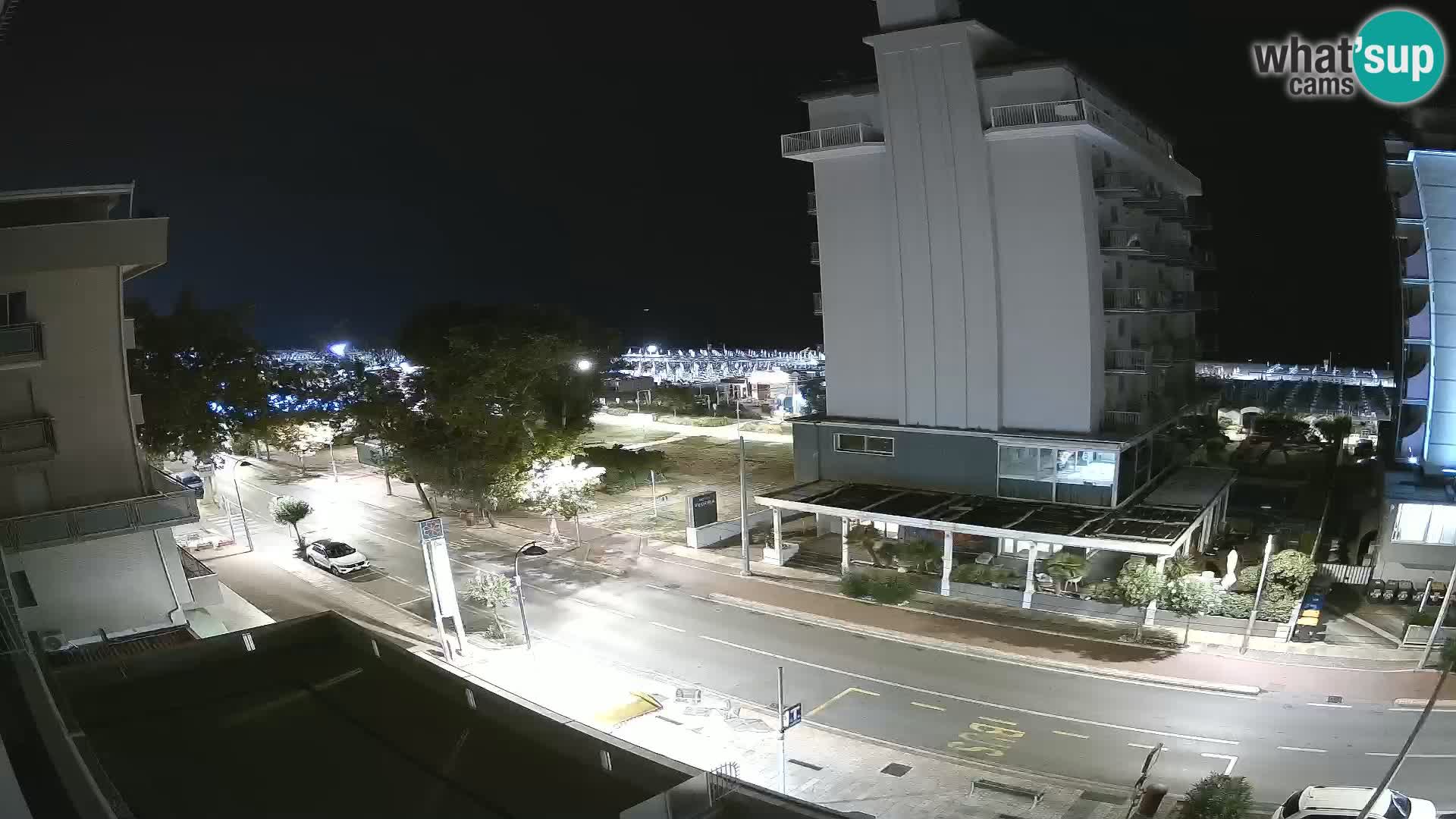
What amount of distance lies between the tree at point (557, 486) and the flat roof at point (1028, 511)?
10.3 meters

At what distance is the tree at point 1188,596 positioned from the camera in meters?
26.4

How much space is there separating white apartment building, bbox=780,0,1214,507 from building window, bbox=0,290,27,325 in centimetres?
2841

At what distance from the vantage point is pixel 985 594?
30.9 metres

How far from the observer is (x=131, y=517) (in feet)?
77.2

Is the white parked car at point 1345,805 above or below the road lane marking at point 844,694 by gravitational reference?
above

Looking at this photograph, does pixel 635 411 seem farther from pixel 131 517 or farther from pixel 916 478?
pixel 131 517

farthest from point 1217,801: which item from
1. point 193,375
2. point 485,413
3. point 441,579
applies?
point 193,375

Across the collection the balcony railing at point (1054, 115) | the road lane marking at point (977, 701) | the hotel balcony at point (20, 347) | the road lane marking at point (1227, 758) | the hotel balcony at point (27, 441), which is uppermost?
the balcony railing at point (1054, 115)

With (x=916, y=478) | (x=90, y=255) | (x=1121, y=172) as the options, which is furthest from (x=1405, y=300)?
(x=90, y=255)

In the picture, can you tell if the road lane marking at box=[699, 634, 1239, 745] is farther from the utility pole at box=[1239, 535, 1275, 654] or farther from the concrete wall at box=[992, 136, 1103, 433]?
the concrete wall at box=[992, 136, 1103, 433]

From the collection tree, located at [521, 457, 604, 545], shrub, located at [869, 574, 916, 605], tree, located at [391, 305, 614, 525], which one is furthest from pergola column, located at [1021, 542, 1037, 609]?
tree, located at [391, 305, 614, 525]

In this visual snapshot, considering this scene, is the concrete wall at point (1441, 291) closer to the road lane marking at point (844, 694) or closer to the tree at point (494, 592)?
the road lane marking at point (844, 694)

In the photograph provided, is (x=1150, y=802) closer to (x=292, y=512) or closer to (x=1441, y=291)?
(x=1441, y=291)

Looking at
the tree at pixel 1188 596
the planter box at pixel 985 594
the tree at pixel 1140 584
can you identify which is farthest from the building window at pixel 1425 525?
the planter box at pixel 985 594
